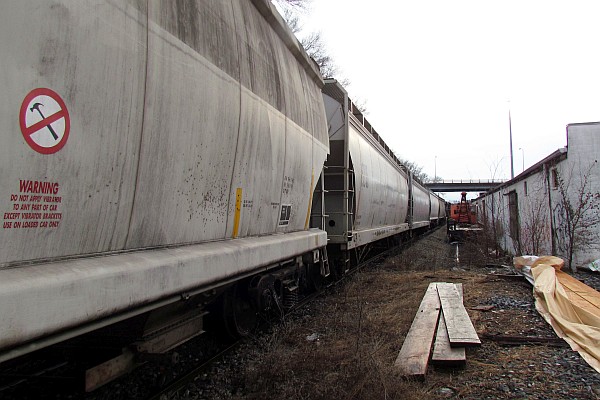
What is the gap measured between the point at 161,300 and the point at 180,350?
92.8 inches

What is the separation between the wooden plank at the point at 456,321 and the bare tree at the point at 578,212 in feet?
19.0

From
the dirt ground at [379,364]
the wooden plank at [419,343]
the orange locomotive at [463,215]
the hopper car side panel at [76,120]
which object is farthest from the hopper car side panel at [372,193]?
the orange locomotive at [463,215]

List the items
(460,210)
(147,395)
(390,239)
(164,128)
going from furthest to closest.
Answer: (460,210), (390,239), (147,395), (164,128)

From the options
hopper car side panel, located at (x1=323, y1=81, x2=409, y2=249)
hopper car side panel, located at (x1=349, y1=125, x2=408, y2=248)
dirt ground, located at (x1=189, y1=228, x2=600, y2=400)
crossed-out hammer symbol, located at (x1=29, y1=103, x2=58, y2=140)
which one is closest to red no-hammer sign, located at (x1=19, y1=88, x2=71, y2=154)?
crossed-out hammer symbol, located at (x1=29, y1=103, x2=58, y2=140)

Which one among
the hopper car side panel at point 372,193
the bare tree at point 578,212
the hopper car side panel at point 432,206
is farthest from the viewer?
the hopper car side panel at point 432,206

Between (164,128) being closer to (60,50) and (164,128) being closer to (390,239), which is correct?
(60,50)

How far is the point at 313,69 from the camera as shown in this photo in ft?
22.0

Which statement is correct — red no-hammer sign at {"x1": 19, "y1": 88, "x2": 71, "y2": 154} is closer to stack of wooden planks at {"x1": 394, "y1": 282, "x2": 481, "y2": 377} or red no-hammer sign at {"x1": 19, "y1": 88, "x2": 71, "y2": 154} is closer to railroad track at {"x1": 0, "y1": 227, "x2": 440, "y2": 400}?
railroad track at {"x1": 0, "y1": 227, "x2": 440, "y2": 400}

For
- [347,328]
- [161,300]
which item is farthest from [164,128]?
[347,328]

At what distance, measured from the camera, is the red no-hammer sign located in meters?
1.86

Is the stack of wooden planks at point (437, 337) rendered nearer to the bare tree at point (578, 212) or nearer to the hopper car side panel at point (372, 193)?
the hopper car side panel at point (372, 193)

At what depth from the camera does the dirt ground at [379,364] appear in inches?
147

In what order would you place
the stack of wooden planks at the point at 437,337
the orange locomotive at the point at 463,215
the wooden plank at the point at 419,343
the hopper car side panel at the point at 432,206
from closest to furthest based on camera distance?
the wooden plank at the point at 419,343
the stack of wooden planks at the point at 437,337
the orange locomotive at the point at 463,215
the hopper car side panel at the point at 432,206

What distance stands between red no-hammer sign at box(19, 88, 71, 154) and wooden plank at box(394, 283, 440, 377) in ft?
11.3
